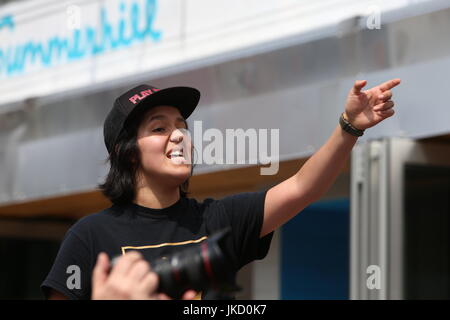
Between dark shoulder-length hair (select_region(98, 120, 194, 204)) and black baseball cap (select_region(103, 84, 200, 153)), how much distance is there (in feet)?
0.07

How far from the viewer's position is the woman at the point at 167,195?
2.42 meters

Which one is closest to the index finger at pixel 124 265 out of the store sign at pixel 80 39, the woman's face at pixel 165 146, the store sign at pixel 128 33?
the woman's face at pixel 165 146

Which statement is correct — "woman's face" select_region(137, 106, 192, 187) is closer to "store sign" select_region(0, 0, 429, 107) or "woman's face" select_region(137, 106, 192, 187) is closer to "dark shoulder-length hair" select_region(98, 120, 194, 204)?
"dark shoulder-length hair" select_region(98, 120, 194, 204)

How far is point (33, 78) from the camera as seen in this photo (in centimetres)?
677

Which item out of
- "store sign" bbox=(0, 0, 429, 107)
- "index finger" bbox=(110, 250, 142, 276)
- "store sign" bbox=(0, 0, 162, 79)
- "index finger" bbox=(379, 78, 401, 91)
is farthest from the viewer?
"store sign" bbox=(0, 0, 162, 79)

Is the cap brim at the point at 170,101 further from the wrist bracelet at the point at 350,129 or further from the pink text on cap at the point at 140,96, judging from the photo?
the wrist bracelet at the point at 350,129

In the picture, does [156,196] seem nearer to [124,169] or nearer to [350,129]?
[124,169]

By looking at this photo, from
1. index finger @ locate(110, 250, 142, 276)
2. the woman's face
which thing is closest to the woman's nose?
the woman's face

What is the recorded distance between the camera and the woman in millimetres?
2420

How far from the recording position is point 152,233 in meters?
2.46

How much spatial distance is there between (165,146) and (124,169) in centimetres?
17

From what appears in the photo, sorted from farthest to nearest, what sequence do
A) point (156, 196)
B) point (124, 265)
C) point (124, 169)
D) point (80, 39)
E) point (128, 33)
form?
1. point (80, 39)
2. point (128, 33)
3. point (124, 169)
4. point (156, 196)
5. point (124, 265)

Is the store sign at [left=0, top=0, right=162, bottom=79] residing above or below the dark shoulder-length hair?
above

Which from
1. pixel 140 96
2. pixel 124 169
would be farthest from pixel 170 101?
pixel 124 169
